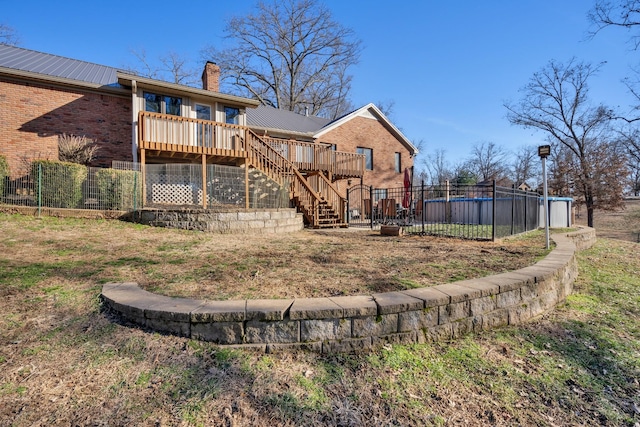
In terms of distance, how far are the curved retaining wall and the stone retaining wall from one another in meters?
A: 5.03

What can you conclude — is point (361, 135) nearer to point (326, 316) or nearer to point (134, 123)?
point (134, 123)

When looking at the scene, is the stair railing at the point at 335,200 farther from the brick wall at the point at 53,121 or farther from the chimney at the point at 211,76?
the brick wall at the point at 53,121

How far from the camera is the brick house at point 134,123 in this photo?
1055cm

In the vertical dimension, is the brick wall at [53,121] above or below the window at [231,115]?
below

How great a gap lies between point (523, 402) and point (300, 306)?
5.63 feet

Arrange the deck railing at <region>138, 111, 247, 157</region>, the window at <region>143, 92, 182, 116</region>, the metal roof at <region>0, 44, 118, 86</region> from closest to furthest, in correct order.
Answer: the deck railing at <region>138, 111, 247, 157</region>, the metal roof at <region>0, 44, 118, 86</region>, the window at <region>143, 92, 182, 116</region>

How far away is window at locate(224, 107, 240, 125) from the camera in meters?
13.6

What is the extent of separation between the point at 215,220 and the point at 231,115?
23.3 ft

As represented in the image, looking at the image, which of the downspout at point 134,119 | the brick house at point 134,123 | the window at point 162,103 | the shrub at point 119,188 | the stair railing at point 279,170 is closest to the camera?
the shrub at point 119,188

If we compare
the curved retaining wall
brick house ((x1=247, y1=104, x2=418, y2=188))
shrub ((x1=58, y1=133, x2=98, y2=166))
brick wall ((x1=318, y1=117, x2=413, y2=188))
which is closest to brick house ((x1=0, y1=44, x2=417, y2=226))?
shrub ((x1=58, y1=133, x2=98, y2=166))

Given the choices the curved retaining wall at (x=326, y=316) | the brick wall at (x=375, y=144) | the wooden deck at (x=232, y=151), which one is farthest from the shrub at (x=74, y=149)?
the brick wall at (x=375, y=144)

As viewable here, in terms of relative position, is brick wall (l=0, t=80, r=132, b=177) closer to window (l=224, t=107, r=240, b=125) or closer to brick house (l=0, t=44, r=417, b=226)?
brick house (l=0, t=44, r=417, b=226)

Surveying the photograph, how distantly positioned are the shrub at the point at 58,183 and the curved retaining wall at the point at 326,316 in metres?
6.63

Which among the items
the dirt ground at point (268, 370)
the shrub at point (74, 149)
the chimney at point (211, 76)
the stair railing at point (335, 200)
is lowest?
the dirt ground at point (268, 370)
